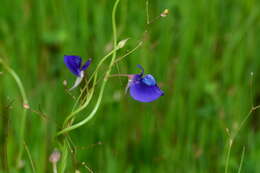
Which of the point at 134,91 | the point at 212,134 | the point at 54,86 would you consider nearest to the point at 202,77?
the point at 212,134

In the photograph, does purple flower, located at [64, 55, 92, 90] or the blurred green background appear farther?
the blurred green background

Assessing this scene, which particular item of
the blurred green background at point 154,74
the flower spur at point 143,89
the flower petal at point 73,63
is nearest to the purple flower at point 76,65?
the flower petal at point 73,63

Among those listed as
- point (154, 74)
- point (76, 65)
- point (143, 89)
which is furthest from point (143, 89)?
point (154, 74)

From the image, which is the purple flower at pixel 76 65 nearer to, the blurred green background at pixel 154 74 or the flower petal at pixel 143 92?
the flower petal at pixel 143 92

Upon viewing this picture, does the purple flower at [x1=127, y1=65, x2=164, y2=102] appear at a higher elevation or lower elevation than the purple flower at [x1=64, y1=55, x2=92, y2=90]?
lower

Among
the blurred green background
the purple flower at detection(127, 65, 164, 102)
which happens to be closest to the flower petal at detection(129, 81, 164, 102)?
the purple flower at detection(127, 65, 164, 102)

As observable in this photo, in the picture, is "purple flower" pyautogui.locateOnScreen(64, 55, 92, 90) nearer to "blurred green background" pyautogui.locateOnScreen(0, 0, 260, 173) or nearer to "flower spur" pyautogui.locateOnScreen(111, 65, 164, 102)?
"flower spur" pyautogui.locateOnScreen(111, 65, 164, 102)

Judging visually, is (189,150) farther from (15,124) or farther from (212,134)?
(15,124)

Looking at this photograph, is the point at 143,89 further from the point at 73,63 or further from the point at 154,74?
the point at 154,74
